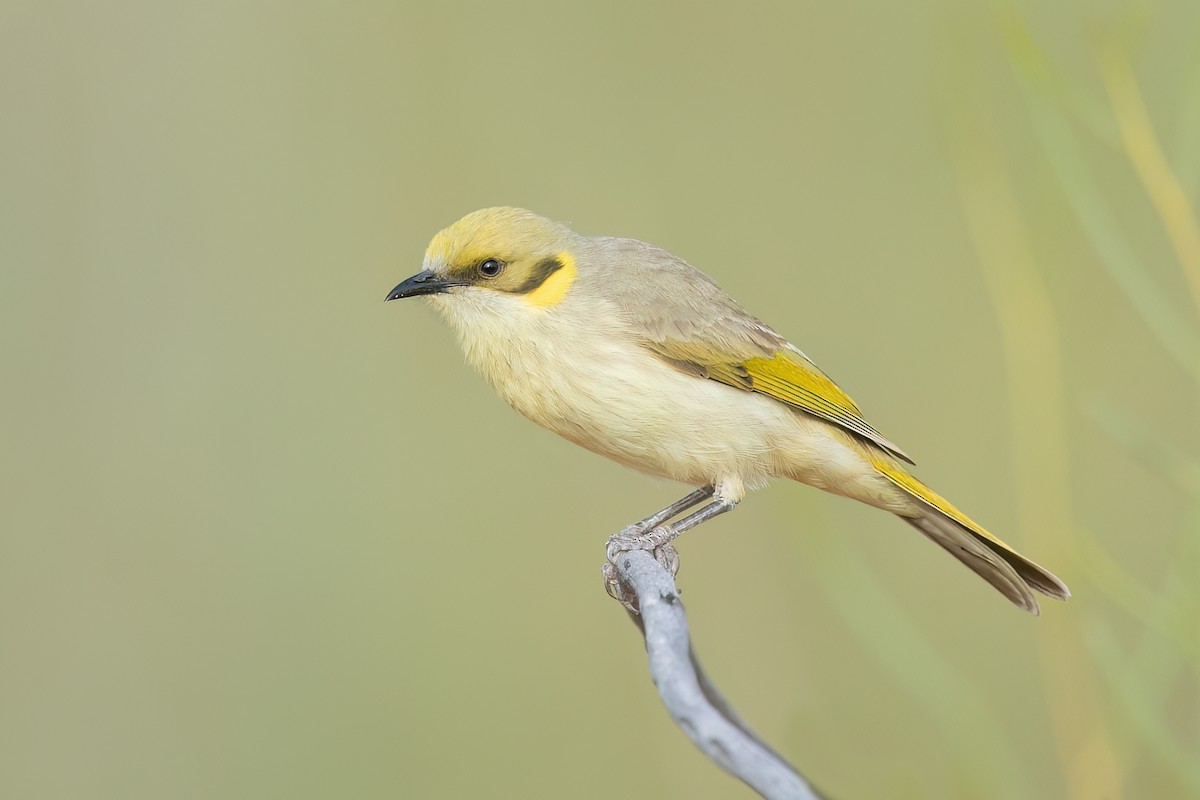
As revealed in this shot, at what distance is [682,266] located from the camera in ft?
12.9

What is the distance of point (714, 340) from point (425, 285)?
2.63 feet

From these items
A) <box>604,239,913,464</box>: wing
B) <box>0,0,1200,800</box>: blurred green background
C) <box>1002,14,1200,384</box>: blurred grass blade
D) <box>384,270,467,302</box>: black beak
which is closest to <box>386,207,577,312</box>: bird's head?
<box>384,270,467,302</box>: black beak

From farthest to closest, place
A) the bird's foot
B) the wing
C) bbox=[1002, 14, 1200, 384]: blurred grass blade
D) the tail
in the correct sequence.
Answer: the wing
the bird's foot
the tail
bbox=[1002, 14, 1200, 384]: blurred grass blade

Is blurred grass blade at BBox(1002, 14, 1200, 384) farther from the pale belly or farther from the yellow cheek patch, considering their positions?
the yellow cheek patch

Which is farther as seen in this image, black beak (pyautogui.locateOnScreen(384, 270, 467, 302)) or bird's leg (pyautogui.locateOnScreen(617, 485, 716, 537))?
bird's leg (pyautogui.locateOnScreen(617, 485, 716, 537))

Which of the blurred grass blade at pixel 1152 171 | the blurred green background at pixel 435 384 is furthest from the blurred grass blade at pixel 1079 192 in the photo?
the blurred green background at pixel 435 384

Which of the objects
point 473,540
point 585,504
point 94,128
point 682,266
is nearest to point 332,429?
point 473,540

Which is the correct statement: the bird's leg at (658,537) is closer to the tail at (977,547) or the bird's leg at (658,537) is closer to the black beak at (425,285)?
the tail at (977,547)

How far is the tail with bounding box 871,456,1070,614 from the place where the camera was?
3.30 meters

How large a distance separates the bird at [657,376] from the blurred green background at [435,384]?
990 millimetres

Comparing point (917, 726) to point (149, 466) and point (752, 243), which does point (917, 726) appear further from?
point (149, 466)

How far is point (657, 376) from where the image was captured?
11.8 ft

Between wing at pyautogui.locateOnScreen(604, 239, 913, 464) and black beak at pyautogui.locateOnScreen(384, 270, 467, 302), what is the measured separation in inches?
18.0

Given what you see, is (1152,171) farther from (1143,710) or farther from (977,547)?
(977,547)
